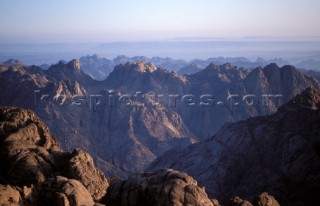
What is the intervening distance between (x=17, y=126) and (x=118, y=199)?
2507 cm

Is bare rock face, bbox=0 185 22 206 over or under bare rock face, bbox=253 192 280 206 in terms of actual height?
over

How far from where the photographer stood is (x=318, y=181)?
53719mm

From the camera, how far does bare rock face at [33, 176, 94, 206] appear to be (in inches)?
986

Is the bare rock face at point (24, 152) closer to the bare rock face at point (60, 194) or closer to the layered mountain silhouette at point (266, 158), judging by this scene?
the bare rock face at point (60, 194)

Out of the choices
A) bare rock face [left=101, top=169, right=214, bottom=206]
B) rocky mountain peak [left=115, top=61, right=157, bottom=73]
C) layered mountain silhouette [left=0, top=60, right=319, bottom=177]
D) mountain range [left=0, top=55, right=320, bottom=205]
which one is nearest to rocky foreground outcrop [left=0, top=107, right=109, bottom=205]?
mountain range [left=0, top=55, right=320, bottom=205]

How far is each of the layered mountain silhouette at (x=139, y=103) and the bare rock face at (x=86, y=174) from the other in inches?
2840

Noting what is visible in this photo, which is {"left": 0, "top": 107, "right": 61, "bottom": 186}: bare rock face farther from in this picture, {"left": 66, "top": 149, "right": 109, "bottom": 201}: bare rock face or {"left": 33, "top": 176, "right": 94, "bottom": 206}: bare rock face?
{"left": 33, "top": 176, "right": 94, "bottom": 206}: bare rock face

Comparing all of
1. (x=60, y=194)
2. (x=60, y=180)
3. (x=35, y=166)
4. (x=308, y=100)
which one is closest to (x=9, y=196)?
(x=60, y=180)

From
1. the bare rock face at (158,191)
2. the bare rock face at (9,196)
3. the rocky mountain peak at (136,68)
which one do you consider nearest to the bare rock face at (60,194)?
the bare rock face at (9,196)

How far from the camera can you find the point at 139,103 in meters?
153

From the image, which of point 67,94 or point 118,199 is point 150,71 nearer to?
point 67,94

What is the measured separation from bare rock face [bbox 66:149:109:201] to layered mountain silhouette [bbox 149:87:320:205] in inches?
1169

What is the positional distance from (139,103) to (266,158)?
8942 cm

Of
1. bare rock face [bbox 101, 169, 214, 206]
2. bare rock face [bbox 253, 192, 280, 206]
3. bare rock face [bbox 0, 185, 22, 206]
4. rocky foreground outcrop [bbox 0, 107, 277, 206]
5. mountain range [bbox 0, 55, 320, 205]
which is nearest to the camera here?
bare rock face [bbox 101, 169, 214, 206]
